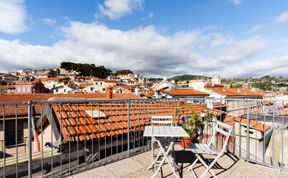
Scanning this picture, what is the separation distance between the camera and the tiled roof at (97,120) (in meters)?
3.62

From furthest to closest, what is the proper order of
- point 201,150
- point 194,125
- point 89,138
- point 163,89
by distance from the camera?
1. point 163,89
2. point 194,125
3. point 89,138
4. point 201,150

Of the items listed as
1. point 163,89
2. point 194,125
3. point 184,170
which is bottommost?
point 184,170

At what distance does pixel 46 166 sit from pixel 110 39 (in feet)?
122

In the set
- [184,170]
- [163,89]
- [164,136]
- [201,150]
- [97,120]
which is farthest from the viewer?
[163,89]

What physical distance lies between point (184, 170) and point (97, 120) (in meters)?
2.13

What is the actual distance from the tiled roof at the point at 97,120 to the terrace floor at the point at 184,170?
2.35ft

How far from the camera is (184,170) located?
10.9 ft

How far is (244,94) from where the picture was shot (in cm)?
3178

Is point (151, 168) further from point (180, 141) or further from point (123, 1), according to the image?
point (123, 1)

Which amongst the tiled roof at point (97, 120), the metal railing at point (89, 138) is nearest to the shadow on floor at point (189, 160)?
the metal railing at point (89, 138)

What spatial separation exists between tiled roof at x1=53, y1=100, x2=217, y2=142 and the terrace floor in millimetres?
718

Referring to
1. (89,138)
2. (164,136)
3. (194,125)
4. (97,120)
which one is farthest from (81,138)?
(194,125)

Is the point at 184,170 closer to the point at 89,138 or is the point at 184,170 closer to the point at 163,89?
the point at 89,138

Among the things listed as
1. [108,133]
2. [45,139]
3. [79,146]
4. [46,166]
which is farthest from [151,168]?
[45,139]
